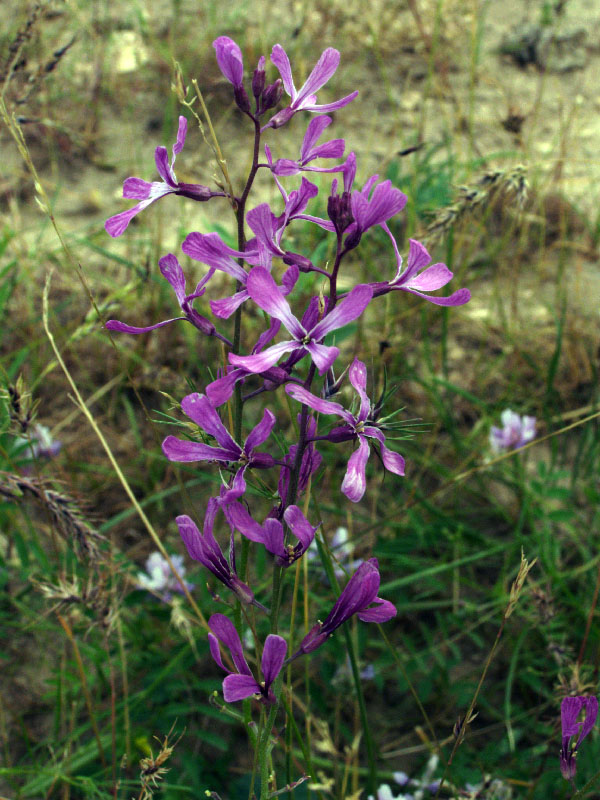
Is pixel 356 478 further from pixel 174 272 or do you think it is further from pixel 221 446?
pixel 174 272

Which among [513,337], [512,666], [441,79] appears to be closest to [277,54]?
[512,666]

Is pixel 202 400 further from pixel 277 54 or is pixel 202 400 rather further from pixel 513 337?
pixel 513 337

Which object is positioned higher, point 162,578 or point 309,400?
point 309,400

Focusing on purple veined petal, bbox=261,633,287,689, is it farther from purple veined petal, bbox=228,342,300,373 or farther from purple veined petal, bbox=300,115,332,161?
purple veined petal, bbox=300,115,332,161

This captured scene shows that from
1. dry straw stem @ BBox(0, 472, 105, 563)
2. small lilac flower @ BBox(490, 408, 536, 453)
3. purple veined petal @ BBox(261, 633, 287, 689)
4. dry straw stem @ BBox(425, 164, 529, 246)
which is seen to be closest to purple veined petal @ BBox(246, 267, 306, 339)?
purple veined petal @ BBox(261, 633, 287, 689)

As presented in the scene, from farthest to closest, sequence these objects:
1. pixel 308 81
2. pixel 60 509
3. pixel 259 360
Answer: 1. pixel 60 509
2. pixel 308 81
3. pixel 259 360

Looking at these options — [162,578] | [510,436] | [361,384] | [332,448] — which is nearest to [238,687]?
[361,384]

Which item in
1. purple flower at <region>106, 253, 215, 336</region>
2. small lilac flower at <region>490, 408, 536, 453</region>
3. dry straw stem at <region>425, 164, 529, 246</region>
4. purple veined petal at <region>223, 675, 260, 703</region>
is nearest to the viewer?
purple veined petal at <region>223, 675, 260, 703</region>
